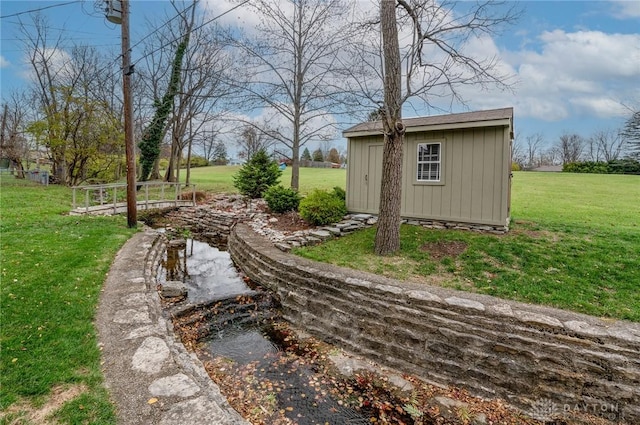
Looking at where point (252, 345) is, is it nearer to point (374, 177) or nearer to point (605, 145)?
point (374, 177)

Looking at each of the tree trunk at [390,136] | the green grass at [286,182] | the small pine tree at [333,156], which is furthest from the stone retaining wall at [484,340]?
the small pine tree at [333,156]

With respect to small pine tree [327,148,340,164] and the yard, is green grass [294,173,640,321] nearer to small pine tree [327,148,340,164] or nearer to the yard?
the yard

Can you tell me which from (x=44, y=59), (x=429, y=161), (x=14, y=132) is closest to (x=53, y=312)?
(x=429, y=161)

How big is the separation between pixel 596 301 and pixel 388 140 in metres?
3.84

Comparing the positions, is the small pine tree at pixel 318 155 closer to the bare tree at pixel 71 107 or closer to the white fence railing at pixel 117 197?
the white fence railing at pixel 117 197

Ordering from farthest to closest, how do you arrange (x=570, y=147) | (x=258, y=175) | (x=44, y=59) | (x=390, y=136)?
(x=570, y=147)
(x=44, y=59)
(x=258, y=175)
(x=390, y=136)

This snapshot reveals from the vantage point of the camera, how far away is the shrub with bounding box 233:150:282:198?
12398 mm

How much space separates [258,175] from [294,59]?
4.52 metres

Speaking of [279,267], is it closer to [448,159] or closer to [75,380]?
[75,380]

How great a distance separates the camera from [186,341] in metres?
4.07

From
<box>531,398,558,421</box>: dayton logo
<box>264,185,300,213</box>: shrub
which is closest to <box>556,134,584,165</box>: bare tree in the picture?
<box>264,185,300,213</box>: shrub

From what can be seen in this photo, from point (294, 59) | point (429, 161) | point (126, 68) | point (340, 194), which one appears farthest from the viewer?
point (294, 59)

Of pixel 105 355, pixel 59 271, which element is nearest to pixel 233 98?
pixel 59 271

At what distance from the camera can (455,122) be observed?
7.29 metres
